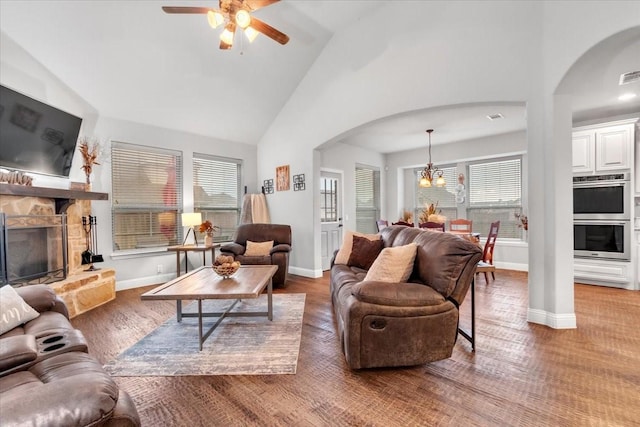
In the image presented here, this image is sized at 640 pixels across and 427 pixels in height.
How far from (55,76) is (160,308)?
3.18m

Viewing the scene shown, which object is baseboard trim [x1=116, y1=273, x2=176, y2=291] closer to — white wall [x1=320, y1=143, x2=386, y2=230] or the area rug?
the area rug

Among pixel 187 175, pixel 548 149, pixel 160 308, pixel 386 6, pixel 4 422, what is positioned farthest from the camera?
pixel 187 175

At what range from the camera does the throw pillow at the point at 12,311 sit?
1702 mm

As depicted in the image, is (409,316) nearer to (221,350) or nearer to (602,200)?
(221,350)

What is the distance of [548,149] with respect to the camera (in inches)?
114

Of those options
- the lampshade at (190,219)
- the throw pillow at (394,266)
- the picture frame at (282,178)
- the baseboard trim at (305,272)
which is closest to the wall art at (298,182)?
the picture frame at (282,178)

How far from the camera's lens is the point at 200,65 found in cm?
420

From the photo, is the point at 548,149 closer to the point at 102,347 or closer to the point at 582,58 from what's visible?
the point at 582,58

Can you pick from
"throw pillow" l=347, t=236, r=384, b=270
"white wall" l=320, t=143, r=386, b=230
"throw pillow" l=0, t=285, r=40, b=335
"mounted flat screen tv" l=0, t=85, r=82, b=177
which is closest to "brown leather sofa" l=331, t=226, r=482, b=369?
"throw pillow" l=347, t=236, r=384, b=270

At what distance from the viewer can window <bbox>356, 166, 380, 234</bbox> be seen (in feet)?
23.0

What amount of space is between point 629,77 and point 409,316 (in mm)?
3641

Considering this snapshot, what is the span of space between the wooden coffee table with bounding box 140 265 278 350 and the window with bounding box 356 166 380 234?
4.02 m

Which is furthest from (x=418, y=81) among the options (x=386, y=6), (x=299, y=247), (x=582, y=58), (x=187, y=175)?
(x=187, y=175)

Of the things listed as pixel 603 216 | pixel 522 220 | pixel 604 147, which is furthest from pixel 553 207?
pixel 522 220
